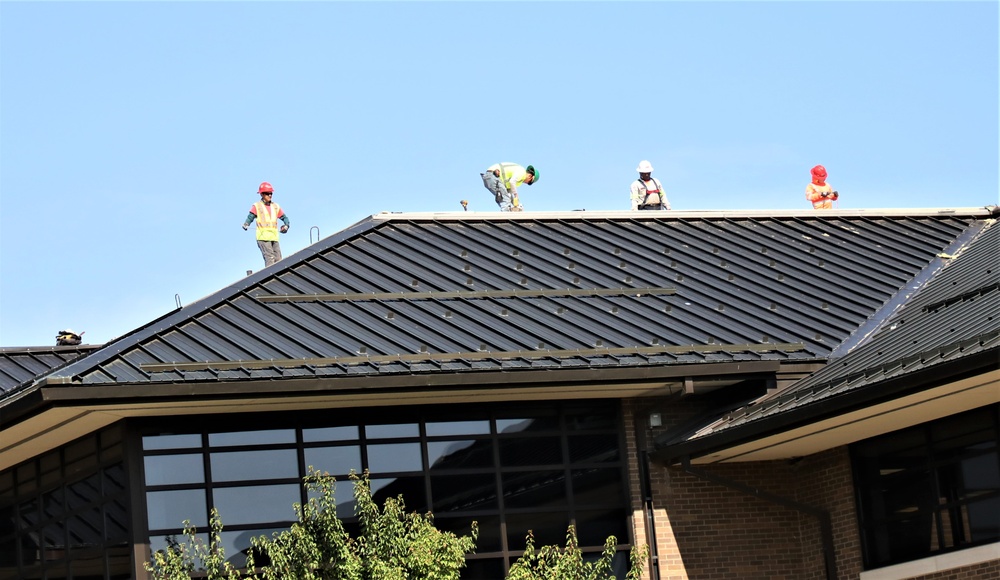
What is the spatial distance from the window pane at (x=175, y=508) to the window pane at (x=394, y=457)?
1882 mm

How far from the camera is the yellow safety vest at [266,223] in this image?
23000mm

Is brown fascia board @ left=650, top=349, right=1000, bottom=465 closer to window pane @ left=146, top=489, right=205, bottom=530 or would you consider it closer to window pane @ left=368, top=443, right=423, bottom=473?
window pane @ left=368, top=443, right=423, bottom=473

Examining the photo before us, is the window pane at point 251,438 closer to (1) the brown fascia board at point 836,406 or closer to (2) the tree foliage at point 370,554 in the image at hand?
(2) the tree foliage at point 370,554

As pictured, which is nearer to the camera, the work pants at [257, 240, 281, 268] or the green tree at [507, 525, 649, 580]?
the green tree at [507, 525, 649, 580]

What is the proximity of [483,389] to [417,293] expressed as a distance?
249 cm

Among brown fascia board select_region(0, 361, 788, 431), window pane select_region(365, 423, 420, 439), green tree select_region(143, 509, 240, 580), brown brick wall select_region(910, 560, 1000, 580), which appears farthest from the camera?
window pane select_region(365, 423, 420, 439)

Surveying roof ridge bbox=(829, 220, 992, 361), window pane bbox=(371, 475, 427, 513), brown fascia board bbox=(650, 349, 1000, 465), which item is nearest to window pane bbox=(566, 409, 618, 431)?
brown fascia board bbox=(650, 349, 1000, 465)

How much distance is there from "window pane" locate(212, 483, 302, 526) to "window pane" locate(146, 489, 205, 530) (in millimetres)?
181

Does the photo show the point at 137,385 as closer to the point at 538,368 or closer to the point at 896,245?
the point at 538,368

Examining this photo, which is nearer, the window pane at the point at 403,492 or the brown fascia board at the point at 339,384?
the brown fascia board at the point at 339,384

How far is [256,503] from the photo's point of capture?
16922mm

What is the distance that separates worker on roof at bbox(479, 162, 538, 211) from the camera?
25.0 meters

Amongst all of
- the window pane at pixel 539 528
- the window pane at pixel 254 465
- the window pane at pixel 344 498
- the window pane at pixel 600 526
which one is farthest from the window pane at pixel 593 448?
the window pane at pixel 254 465

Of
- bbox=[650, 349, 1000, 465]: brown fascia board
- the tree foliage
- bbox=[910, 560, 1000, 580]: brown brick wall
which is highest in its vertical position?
bbox=[650, 349, 1000, 465]: brown fascia board
